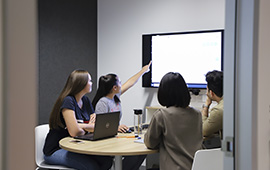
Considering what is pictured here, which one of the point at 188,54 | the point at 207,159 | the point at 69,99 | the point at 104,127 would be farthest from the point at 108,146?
the point at 188,54

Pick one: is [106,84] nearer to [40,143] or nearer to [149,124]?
[40,143]

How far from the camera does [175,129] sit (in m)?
2.41

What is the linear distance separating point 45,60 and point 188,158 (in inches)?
101

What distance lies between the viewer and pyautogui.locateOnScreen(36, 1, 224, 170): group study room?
2.44 m

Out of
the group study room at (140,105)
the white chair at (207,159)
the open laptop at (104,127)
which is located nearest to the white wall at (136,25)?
the group study room at (140,105)

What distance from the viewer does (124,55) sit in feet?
16.6

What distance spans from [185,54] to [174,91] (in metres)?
2.15

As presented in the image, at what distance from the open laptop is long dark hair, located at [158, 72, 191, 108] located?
1.95 ft

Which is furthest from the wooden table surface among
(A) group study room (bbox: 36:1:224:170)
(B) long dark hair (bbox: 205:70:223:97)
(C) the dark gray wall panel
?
(C) the dark gray wall panel
